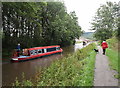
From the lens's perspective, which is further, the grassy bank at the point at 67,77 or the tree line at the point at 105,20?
the tree line at the point at 105,20

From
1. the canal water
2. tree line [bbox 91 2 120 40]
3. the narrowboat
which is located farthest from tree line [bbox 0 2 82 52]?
tree line [bbox 91 2 120 40]

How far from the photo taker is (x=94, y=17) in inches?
1344

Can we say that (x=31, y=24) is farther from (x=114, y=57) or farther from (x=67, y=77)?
(x=67, y=77)

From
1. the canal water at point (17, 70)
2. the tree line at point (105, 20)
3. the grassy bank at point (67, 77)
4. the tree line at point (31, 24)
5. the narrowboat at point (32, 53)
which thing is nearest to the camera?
the grassy bank at point (67, 77)

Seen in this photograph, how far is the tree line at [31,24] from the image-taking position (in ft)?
50.2

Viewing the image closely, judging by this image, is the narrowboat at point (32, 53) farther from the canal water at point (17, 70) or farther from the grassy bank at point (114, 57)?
the grassy bank at point (114, 57)

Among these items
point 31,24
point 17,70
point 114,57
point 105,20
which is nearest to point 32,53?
point 17,70

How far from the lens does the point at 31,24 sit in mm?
24000

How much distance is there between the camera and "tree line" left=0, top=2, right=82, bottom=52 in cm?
1529

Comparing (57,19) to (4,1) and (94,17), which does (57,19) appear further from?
(4,1)

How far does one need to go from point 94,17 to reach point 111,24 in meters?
5.47

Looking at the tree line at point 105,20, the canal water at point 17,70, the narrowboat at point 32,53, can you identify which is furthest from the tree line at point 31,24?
the tree line at point 105,20

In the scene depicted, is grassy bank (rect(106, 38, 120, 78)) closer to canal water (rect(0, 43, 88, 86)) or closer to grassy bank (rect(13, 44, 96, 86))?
grassy bank (rect(13, 44, 96, 86))

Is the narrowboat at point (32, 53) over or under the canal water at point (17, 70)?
over
